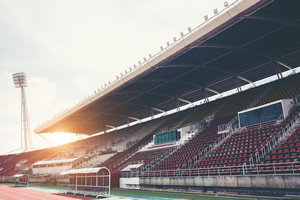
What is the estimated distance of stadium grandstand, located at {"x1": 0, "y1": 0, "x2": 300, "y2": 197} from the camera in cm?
1786

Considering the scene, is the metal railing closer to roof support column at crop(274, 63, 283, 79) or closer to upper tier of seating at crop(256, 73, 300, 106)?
upper tier of seating at crop(256, 73, 300, 106)

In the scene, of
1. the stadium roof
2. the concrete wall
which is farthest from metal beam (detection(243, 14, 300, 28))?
the concrete wall

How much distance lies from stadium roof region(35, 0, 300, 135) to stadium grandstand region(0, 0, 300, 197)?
10 centimetres

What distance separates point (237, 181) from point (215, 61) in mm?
15886

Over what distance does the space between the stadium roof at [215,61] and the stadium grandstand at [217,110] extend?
0.10 metres

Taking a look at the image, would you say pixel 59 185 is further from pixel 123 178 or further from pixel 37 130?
pixel 37 130

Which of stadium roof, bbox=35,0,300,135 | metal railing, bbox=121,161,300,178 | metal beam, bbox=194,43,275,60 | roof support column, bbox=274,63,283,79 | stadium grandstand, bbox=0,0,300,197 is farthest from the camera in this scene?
roof support column, bbox=274,63,283,79

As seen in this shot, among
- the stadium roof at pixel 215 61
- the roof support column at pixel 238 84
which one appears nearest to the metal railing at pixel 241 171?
the stadium roof at pixel 215 61

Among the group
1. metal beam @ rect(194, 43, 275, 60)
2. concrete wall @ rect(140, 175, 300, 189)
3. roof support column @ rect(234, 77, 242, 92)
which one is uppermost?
metal beam @ rect(194, 43, 275, 60)

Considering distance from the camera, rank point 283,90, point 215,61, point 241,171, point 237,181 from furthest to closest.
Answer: point 215,61
point 283,90
point 241,171
point 237,181

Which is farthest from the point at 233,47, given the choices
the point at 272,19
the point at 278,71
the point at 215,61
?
the point at 278,71

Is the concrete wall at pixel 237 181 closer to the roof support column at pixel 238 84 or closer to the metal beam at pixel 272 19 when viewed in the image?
the metal beam at pixel 272 19

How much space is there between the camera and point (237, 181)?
55.5ft

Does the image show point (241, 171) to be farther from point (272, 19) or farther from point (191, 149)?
point (272, 19)
